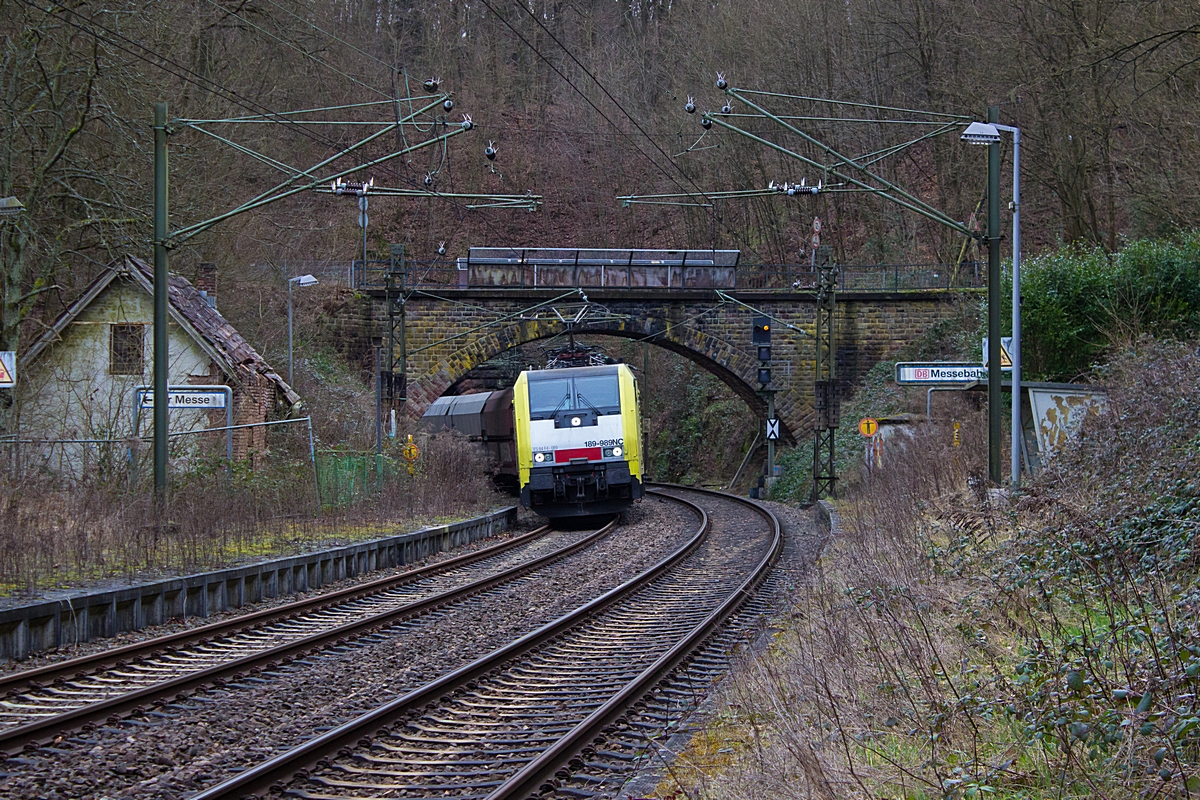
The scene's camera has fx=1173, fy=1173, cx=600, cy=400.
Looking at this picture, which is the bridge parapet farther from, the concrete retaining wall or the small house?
the concrete retaining wall

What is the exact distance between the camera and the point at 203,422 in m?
23.9

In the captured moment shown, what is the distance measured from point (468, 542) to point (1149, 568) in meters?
14.4

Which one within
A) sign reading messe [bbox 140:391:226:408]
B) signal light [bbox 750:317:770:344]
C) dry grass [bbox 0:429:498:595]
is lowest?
dry grass [bbox 0:429:498:595]

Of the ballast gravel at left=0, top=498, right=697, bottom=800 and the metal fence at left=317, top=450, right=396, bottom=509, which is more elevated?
the metal fence at left=317, top=450, right=396, bottom=509

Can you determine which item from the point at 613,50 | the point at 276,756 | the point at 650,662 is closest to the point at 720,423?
the point at 613,50

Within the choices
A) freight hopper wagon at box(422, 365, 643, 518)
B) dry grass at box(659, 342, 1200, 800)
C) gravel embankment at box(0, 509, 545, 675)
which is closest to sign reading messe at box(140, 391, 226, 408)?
gravel embankment at box(0, 509, 545, 675)

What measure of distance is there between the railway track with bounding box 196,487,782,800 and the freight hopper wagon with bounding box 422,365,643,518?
8.57m

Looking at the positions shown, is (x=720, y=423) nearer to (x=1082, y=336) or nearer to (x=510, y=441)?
(x=510, y=441)

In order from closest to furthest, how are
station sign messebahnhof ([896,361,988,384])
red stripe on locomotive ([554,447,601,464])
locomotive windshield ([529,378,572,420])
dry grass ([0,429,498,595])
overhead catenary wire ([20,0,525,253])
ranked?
dry grass ([0,429,498,595])
overhead catenary wire ([20,0,525,253])
station sign messebahnhof ([896,361,988,384])
red stripe on locomotive ([554,447,601,464])
locomotive windshield ([529,378,572,420])

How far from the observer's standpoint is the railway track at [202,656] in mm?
7293

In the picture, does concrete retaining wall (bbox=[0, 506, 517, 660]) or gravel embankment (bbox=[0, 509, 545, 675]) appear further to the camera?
concrete retaining wall (bbox=[0, 506, 517, 660])

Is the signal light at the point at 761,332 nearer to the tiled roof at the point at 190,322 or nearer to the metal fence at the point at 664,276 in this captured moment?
the metal fence at the point at 664,276

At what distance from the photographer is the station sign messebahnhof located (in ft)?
54.4

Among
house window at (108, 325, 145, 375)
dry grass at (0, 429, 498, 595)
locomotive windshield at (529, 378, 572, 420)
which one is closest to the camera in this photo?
dry grass at (0, 429, 498, 595)
